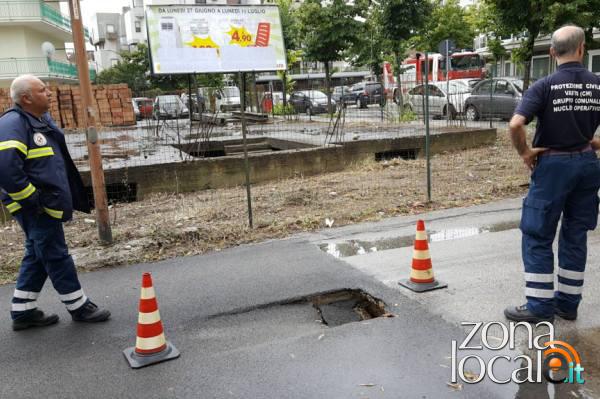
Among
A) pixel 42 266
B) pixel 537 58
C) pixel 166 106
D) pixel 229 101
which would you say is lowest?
pixel 42 266

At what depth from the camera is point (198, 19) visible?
17.9 m

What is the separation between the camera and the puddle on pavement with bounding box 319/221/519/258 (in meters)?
6.16

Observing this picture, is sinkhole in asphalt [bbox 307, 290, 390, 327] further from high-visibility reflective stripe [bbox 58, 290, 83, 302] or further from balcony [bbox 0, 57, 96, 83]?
balcony [bbox 0, 57, 96, 83]

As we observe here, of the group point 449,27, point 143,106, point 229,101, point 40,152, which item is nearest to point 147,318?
point 40,152

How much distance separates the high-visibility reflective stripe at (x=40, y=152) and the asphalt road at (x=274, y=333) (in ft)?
4.60

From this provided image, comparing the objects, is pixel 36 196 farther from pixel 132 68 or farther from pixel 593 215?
pixel 132 68

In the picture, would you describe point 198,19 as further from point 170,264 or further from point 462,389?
point 462,389

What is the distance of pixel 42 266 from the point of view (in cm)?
432

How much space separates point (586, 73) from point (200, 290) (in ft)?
12.0

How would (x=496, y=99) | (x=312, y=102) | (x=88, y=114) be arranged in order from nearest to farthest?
(x=88, y=114) < (x=496, y=99) < (x=312, y=102)

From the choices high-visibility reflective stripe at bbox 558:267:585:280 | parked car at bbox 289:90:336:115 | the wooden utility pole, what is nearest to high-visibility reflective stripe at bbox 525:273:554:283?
high-visibility reflective stripe at bbox 558:267:585:280

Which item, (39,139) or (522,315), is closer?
(522,315)

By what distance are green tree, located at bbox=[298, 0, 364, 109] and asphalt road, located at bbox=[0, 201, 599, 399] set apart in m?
19.4

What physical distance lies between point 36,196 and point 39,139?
1.54 feet
